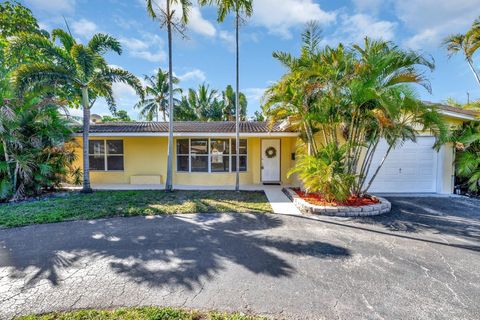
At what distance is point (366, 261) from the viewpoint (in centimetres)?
375

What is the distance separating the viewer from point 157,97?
83.1ft

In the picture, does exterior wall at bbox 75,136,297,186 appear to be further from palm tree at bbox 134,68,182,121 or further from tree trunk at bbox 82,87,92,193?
palm tree at bbox 134,68,182,121

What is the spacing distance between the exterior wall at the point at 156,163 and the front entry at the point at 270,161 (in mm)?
210

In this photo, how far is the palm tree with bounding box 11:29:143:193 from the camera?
791 cm

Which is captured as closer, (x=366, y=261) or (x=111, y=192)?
(x=366, y=261)

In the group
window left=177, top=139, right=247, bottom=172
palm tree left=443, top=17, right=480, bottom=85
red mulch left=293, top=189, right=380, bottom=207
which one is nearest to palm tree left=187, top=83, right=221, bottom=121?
window left=177, top=139, right=247, bottom=172

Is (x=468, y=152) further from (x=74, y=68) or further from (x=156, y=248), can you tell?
(x=74, y=68)

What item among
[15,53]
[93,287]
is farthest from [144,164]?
[93,287]

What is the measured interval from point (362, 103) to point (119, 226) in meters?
7.00

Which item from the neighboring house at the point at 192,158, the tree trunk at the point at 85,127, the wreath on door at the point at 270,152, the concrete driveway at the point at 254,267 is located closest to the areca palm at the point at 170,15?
the tree trunk at the point at 85,127

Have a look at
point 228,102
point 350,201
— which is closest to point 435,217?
point 350,201

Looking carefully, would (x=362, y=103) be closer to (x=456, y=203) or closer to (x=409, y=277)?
(x=409, y=277)

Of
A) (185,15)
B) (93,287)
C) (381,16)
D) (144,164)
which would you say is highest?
(185,15)

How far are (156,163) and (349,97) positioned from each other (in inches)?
358
